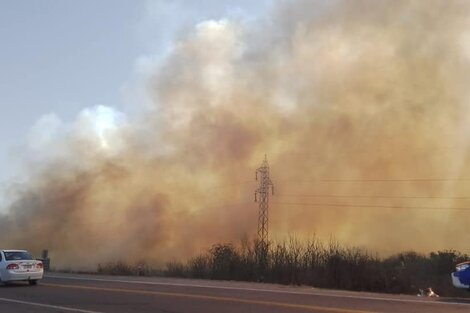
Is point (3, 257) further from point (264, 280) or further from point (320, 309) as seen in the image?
point (320, 309)

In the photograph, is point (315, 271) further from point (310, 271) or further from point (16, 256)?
point (16, 256)

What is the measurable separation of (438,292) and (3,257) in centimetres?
1724

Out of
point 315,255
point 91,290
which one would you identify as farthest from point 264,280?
point 91,290

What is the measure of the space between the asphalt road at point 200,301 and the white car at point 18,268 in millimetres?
2485

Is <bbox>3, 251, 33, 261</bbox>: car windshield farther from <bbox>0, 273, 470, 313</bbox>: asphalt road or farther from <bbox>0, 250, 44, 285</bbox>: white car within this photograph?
<bbox>0, 273, 470, 313</bbox>: asphalt road

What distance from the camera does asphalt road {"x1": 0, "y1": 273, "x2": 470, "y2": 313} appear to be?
573 inches

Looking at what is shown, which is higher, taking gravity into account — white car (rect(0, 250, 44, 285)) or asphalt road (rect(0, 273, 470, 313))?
white car (rect(0, 250, 44, 285))

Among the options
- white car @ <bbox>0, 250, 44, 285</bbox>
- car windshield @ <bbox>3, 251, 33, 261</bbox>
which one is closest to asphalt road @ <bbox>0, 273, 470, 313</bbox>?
white car @ <bbox>0, 250, 44, 285</bbox>

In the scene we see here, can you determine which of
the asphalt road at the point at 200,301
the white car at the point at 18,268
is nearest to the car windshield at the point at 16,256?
the white car at the point at 18,268

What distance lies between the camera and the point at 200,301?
1634 centimetres

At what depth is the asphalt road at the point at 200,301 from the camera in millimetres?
14555

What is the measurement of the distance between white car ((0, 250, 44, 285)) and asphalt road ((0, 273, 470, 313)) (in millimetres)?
2485

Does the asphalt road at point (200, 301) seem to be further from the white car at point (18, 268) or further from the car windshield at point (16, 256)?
the car windshield at point (16, 256)

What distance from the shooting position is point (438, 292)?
74.2 feet
